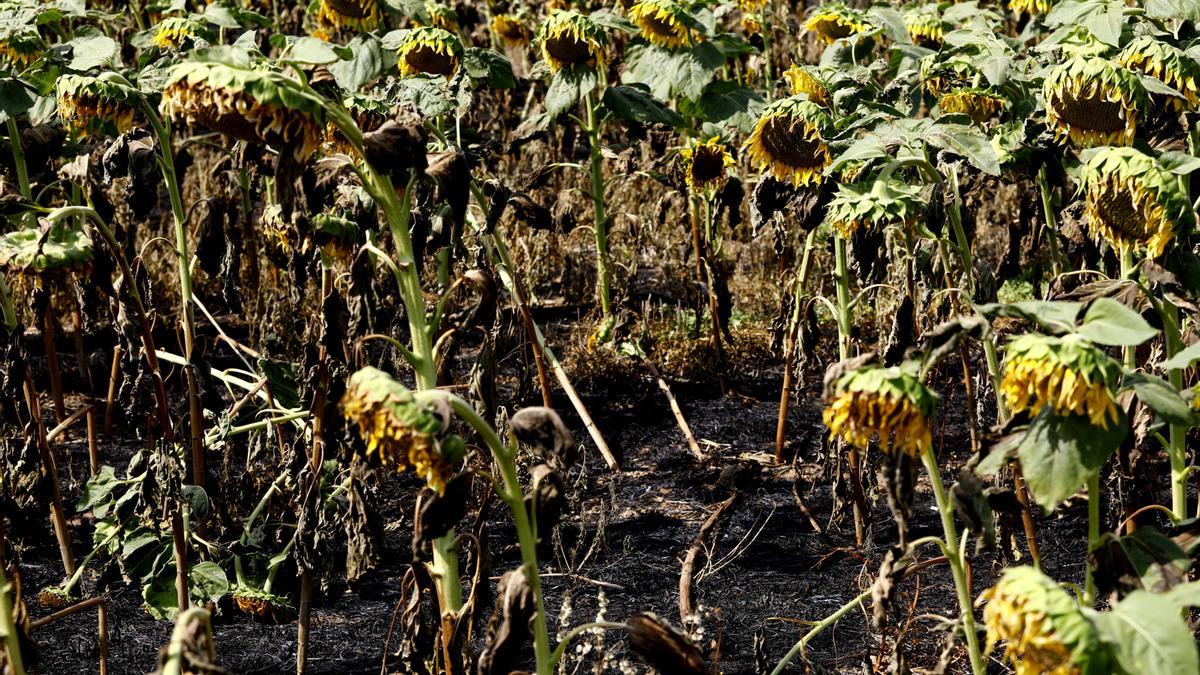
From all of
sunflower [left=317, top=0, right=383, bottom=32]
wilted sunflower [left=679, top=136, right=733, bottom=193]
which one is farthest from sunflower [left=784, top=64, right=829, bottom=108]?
sunflower [left=317, top=0, right=383, bottom=32]

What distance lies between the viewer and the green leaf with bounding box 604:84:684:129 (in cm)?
407

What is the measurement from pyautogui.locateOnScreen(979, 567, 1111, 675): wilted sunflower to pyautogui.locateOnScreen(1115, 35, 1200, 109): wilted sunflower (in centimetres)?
151

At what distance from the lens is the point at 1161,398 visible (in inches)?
64.5

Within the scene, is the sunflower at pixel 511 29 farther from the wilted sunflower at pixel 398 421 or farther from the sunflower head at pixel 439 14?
the wilted sunflower at pixel 398 421

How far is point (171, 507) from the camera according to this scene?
2514mm

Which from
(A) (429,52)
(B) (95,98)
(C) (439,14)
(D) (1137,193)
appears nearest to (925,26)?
(C) (439,14)

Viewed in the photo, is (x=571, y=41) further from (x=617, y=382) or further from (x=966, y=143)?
(x=966, y=143)

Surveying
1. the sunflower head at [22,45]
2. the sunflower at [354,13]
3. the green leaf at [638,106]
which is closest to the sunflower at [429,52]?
the sunflower at [354,13]

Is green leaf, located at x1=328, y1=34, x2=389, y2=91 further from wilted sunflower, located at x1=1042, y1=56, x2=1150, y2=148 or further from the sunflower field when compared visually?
wilted sunflower, located at x1=1042, y1=56, x2=1150, y2=148

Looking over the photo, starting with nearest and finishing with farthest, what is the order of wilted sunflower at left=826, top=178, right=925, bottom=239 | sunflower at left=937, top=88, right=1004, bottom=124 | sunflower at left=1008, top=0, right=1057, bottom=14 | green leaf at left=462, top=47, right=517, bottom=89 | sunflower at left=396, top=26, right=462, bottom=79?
wilted sunflower at left=826, top=178, right=925, bottom=239 < sunflower at left=937, top=88, right=1004, bottom=124 < sunflower at left=396, top=26, right=462, bottom=79 < green leaf at left=462, top=47, right=517, bottom=89 < sunflower at left=1008, top=0, right=1057, bottom=14

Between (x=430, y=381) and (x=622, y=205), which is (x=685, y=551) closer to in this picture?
(x=430, y=381)

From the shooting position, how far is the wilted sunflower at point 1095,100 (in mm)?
2342

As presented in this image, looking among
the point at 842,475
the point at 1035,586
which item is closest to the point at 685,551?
the point at 842,475

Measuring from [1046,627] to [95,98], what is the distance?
215 cm
